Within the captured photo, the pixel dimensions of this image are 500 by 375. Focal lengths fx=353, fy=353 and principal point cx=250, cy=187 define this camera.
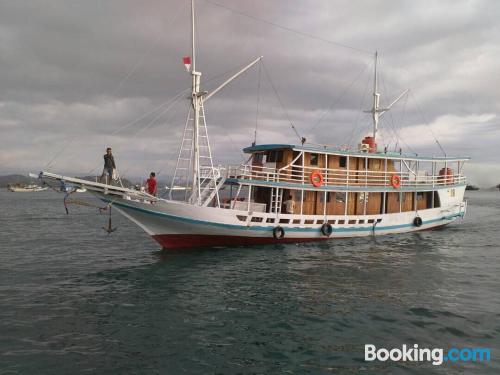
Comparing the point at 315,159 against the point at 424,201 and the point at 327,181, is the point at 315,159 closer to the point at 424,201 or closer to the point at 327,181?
the point at 327,181

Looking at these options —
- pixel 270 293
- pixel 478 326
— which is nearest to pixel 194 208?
pixel 270 293

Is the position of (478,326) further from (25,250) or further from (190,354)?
(25,250)

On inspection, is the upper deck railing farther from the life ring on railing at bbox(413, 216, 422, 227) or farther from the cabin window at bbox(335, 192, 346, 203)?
the life ring on railing at bbox(413, 216, 422, 227)

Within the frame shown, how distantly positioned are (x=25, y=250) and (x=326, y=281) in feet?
61.4

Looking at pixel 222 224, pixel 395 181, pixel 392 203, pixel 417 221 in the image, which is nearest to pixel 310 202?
pixel 222 224

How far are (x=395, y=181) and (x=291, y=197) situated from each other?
843cm

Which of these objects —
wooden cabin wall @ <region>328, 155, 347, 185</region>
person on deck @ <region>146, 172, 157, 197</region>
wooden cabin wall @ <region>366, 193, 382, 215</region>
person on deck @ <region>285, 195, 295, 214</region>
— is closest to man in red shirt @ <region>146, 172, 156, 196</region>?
person on deck @ <region>146, 172, 157, 197</region>

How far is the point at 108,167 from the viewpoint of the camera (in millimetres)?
17266

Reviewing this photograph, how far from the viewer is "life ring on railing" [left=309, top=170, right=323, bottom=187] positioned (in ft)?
72.2

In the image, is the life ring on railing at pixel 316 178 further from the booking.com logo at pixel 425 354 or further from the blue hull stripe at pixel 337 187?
the booking.com logo at pixel 425 354

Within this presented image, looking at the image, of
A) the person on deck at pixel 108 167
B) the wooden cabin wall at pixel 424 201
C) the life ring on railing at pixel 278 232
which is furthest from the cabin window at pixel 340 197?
the person on deck at pixel 108 167

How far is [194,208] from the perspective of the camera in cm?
1852

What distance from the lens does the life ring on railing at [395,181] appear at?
25.2 m

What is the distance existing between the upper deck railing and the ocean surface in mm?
4437
